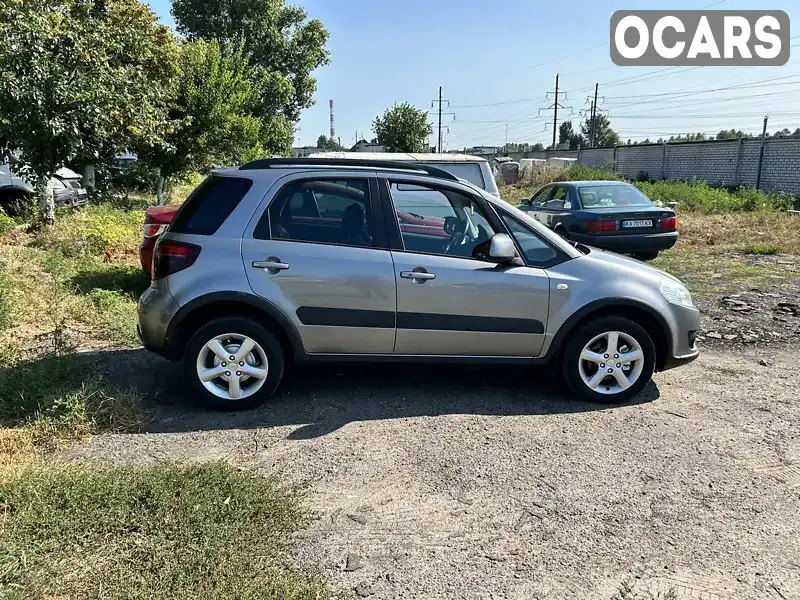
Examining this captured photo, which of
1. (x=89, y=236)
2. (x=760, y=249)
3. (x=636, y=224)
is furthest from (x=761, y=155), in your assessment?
(x=89, y=236)

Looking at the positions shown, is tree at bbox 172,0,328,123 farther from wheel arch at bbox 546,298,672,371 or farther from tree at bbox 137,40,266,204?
wheel arch at bbox 546,298,672,371

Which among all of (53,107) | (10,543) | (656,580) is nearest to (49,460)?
(10,543)

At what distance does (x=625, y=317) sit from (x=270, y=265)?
104 inches

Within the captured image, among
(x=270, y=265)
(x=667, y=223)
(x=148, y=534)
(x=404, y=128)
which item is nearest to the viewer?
(x=148, y=534)

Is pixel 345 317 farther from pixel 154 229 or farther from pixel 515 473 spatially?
pixel 154 229

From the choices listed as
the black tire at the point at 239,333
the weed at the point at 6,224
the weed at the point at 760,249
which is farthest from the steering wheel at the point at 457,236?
the weed at the point at 760,249

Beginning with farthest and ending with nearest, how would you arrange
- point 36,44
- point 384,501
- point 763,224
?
point 763,224, point 36,44, point 384,501

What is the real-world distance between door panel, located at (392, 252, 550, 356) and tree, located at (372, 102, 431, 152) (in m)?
42.2

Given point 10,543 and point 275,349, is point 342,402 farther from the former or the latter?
point 10,543

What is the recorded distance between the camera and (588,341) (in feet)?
15.0

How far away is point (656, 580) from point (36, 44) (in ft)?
35.8

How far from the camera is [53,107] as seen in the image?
970 cm

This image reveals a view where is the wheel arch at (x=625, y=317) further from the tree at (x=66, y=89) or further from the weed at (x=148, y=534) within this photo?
the tree at (x=66, y=89)

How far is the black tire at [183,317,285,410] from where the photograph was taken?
432cm
